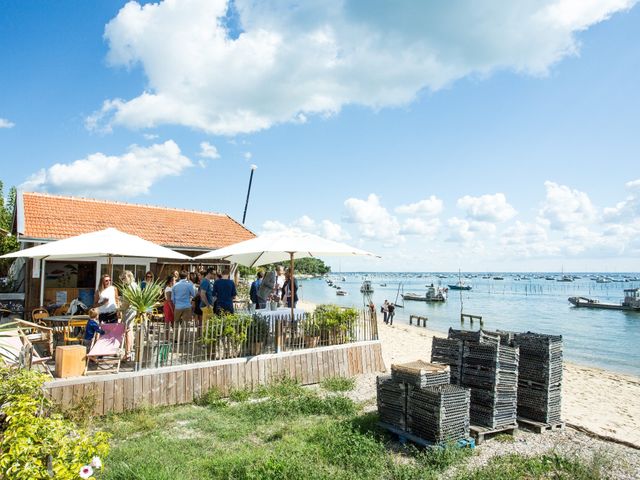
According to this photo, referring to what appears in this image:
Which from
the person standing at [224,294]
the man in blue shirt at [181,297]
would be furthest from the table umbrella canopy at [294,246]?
the man in blue shirt at [181,297]

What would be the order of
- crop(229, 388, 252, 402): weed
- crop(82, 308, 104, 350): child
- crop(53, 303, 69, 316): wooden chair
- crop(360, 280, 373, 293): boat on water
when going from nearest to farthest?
crop(229, 388, 252, 402): weed, crop(82, 308, 104, 350): child, crop(53, 303, 69, 316): wooden chair, crop(360, 280, 373, 293): boat on water

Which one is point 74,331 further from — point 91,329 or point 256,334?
point 256,334

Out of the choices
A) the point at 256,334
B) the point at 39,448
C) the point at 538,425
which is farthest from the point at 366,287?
the point at 39,448

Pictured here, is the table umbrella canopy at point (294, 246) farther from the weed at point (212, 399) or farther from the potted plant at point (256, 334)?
the weed at point (212, 399)

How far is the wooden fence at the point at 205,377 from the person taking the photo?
6812mm

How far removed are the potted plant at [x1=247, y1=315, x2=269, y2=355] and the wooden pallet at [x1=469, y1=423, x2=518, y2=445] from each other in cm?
428

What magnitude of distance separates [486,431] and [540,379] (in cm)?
143

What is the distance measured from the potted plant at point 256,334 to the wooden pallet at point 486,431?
14.1 feet

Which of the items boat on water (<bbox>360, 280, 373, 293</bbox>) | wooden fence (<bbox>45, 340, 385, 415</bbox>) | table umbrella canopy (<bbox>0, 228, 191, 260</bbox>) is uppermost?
table umbrella canopy (<bbox>0, 228, 191, 260</bbox>)

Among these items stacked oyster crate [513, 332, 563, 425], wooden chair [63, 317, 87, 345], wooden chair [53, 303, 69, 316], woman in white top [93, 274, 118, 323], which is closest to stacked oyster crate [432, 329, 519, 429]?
stacked oyster crate [513, 332, 563, 425]

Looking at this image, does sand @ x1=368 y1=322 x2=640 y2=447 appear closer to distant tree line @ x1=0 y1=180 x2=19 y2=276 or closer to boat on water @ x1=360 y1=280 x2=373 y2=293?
distant tree line @ x1=0 y1=180 x2=19 y2=276

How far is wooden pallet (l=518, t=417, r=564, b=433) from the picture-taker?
22.5ft

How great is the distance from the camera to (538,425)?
6.85m

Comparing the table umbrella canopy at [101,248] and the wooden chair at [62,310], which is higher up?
the table umbrella canopy at [101,248]
